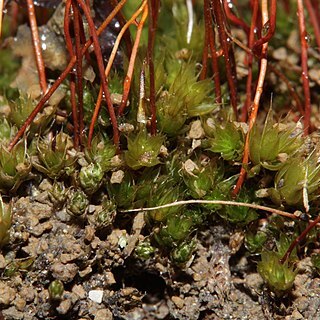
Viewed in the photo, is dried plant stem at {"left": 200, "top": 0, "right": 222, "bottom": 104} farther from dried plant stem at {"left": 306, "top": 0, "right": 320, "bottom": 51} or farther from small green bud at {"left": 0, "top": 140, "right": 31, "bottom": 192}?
small green bud at {"left": 0, "top": 140, "right": 31, "bottom": 192}

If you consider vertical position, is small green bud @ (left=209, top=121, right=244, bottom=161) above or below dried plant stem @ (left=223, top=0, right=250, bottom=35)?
below

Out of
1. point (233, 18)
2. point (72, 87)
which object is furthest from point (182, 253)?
point (233, 18)

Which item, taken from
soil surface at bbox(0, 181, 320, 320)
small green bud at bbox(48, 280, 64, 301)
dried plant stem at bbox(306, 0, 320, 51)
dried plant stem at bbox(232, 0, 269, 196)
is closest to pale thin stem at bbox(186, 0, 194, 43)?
dried plant stem at bbox(232, 0, 269, 196)

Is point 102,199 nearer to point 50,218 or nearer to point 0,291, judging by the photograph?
point 50,218

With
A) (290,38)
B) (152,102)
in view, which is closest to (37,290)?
(152,102)

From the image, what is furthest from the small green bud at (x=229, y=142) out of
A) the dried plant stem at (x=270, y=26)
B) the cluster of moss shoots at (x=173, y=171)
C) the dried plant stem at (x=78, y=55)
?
the dried plant stem at (x=78, y=55)

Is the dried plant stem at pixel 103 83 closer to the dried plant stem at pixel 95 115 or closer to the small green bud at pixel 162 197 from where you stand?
the dried plant stem at pixel 95 115
